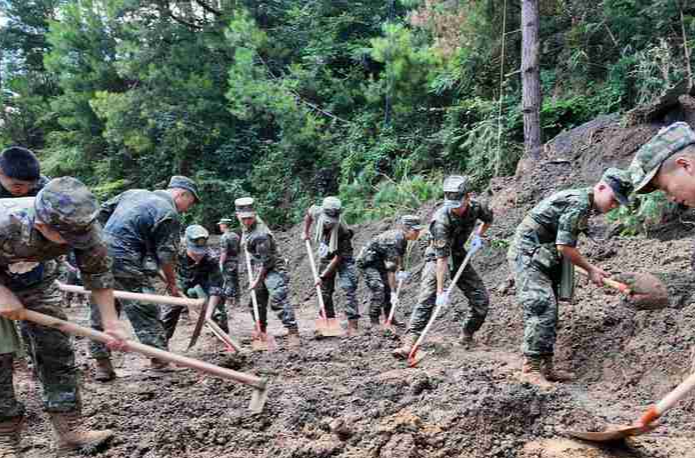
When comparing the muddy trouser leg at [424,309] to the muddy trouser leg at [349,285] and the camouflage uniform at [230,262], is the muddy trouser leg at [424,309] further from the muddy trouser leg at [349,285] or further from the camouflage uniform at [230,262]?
the camouflage uniform at [230,262]

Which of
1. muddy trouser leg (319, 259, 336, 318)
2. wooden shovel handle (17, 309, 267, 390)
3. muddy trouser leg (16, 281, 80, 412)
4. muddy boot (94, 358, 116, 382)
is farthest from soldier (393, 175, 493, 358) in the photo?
muddy trouser leg (16, 281, 80, 412)

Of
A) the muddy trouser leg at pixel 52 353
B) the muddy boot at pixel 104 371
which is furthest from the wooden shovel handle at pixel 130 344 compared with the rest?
the muddy boot at pixel 104 371

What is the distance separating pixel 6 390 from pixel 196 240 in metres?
3.81

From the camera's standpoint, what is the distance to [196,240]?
7.03 meters

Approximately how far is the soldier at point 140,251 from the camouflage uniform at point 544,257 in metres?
3.17

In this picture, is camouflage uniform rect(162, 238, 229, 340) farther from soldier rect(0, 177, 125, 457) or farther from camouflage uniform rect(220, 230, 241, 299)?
soldier rect(0, 177, 125, 457)

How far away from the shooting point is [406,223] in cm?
784

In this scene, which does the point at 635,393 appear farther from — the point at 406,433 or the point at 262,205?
the point at 262,205

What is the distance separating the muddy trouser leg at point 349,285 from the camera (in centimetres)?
764

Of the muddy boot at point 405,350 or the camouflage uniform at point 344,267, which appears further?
the camouflage uniform at point 344,267

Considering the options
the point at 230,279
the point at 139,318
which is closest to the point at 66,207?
the point at 139,318

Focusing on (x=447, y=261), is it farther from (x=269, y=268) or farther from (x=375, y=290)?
(x=269, y=268)

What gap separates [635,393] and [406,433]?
7.27ft

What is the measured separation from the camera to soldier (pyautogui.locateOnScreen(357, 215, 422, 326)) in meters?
7.87
